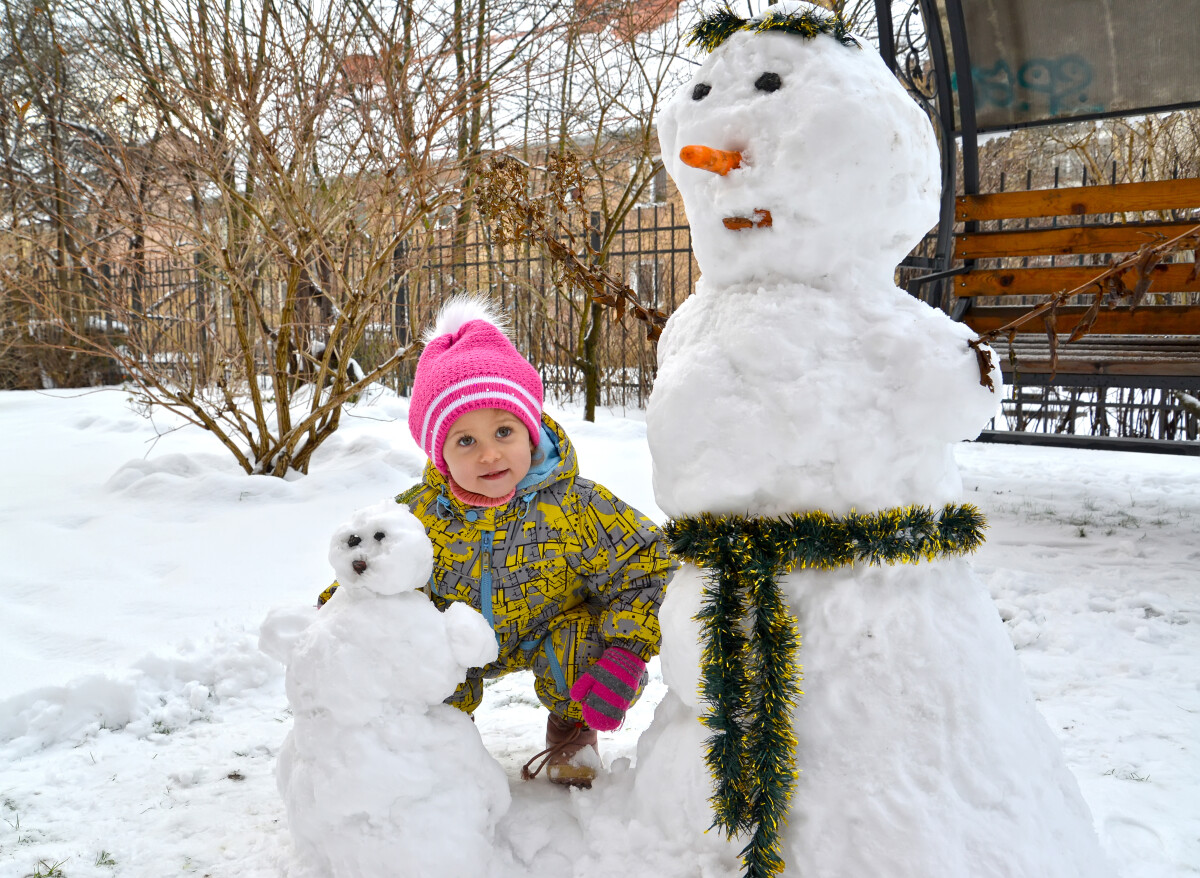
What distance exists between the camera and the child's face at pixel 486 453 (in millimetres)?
1701

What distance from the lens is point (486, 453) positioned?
1695mm

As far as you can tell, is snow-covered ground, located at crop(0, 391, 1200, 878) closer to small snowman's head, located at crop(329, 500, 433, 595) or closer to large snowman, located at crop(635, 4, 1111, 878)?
large snowman, located at crop(635, 4, 1111, 878)

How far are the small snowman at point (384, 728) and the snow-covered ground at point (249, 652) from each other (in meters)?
0.16

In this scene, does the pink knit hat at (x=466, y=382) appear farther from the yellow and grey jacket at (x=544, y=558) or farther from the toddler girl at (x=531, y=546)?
the yellow and grey jacket at (x=544, y=558)

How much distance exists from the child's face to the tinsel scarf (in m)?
0.55

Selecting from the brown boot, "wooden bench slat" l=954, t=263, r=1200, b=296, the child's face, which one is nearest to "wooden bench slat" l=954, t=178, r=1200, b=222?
"wooden bench slat" l=954, t=263, r=1200, b=296

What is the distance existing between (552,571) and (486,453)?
297 mm

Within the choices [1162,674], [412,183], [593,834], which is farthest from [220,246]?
[1162,674]

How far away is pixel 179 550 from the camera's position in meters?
3.52

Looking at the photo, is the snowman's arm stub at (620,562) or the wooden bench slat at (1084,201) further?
the wooden bench slat at (1084,201)

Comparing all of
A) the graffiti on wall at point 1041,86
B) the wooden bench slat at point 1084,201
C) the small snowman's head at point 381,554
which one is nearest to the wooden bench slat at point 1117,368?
the wooden bench slat at point 1084,201

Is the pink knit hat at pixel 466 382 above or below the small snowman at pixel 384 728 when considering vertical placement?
above

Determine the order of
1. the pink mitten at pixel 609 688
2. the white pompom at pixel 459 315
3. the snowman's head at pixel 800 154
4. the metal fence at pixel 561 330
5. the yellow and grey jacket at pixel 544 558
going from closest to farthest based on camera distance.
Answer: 1. the snowman's head at pixel 800 154
2. the pink mitten at pixel 609 688
3. the yellow and grey jacket at pixel 544 558
4. the white pompom at pixel 459 315
5. the metal fence at pixel 561 330

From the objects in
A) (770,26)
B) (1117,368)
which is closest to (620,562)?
(770,26)
